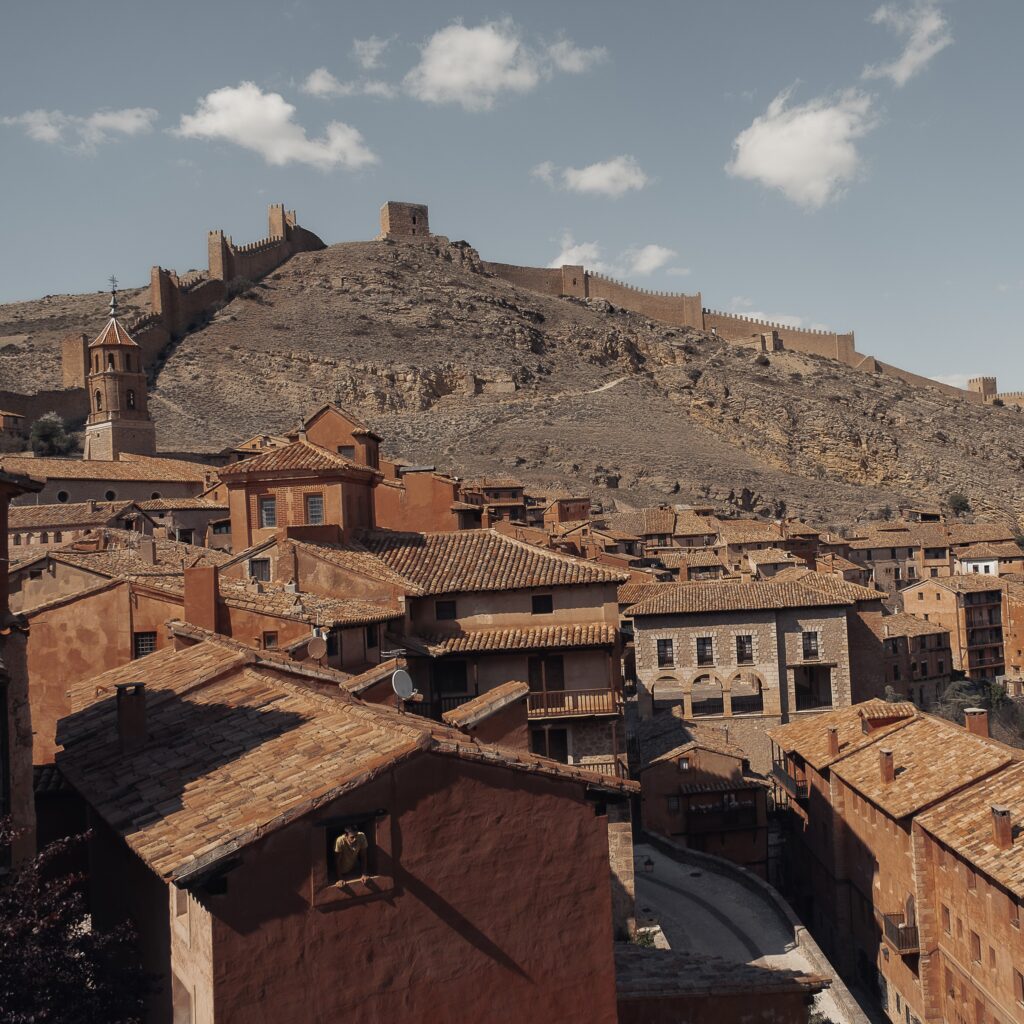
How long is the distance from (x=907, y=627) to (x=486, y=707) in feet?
164

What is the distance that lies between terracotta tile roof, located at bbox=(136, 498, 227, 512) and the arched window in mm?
29185

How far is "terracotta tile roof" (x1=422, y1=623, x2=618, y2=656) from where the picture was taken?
2327 centimetres

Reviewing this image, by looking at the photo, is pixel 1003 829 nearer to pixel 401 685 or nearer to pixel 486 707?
pixel 486 707

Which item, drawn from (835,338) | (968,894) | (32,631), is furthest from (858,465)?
(32,631)

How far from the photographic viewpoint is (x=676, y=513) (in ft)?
260

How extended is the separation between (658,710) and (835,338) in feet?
405

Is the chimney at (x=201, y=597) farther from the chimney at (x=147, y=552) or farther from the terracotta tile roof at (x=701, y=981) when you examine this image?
the terracotta tile roof at (x=701, y=981)

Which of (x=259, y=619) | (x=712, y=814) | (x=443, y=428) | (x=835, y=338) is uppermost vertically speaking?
(x=835, y=338)

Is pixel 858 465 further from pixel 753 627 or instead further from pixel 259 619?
pixel 259 619

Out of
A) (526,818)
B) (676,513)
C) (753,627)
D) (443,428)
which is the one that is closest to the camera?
(526,818)

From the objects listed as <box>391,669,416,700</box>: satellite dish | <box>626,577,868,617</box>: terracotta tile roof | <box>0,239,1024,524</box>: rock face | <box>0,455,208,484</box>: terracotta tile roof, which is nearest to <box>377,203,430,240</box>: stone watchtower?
<box>0,239,1024,524</box>: rock face

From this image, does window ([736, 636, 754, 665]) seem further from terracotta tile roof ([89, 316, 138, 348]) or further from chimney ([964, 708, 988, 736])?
terracotta tile roof ([89, 316, 138, 348])

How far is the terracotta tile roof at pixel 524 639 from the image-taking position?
23.3 m

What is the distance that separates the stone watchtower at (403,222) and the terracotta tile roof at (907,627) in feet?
324
